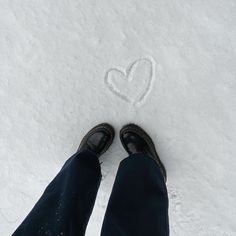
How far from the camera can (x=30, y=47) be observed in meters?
1.17

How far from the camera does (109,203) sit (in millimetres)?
938

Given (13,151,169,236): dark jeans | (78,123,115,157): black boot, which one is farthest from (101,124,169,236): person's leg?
(78,123,115,157): black boot

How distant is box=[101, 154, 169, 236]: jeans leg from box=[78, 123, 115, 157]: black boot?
0.14 meters

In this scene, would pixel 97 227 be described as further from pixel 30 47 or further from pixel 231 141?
pixel 30 47

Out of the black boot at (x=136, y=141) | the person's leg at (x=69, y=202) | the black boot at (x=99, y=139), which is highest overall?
the person's leg at (x=69, y=202)

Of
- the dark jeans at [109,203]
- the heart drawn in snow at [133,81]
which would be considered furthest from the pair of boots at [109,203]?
the heart drawn in snow at [133,81]

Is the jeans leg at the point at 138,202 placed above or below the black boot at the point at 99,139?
below

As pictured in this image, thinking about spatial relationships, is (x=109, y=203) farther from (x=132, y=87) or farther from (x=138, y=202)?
(x=132, y=87)

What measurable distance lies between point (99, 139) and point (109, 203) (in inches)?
10.8

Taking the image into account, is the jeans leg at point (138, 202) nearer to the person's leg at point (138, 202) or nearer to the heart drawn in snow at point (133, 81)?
the person's leg at point (138, 202)

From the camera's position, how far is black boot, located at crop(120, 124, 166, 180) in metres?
1.14

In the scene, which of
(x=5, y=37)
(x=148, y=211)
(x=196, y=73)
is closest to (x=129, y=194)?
(x=148, y=211)

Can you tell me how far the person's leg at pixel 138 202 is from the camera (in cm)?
87

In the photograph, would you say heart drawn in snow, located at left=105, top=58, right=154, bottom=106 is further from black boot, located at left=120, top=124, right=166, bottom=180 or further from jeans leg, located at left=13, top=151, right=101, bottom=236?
jeans leg, located at left=13, top=151, right=101, bottom=236
